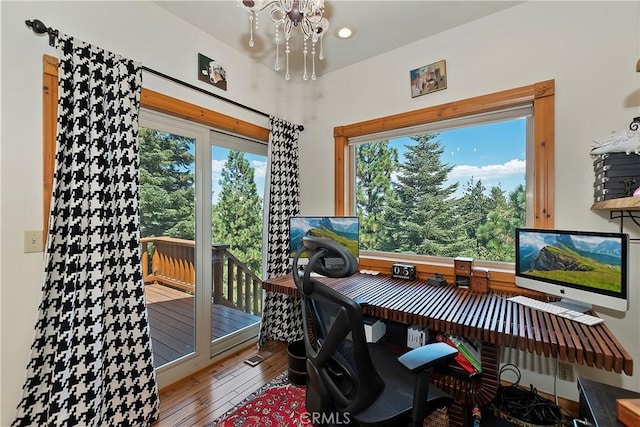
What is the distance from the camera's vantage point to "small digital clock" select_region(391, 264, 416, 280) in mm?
2203

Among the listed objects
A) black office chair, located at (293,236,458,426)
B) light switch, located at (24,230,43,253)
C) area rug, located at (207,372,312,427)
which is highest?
light switch, located at (24,230,43,253)

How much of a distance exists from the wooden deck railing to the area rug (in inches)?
35.0

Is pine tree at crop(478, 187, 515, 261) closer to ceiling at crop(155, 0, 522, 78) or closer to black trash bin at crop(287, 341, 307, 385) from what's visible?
ceiling at crop(155, 0, 522, 78)

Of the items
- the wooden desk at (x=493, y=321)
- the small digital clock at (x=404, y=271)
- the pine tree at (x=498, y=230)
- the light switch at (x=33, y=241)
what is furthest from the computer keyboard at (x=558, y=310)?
the light switch at (x=33, y=241)

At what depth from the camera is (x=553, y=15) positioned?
71.3 inches

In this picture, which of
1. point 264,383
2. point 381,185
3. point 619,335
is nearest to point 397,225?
point 381,185

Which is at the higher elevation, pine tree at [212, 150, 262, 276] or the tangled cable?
pine tree at [212, 150, 262, 276]

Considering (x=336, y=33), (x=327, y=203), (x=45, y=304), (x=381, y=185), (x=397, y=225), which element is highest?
(x=336, y=33)

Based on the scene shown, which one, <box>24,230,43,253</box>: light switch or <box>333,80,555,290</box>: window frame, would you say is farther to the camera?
<box>333,80,555,290</box>: window frame

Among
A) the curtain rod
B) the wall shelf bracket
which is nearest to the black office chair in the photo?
the wall shelf bracket

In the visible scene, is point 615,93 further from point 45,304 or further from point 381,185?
point 45,304

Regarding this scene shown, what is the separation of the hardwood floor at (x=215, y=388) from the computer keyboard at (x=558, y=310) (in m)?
1.81

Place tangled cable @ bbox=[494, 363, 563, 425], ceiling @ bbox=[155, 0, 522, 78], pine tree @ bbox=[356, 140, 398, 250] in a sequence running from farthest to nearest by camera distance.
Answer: pine tree @ bbox=[356, 140, 398, 250] < ceiling @ bbox=[155, 0, 522, 78] < tangled cable @ bbox=[494, 363, 563, 425]

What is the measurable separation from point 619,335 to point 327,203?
224 cm
